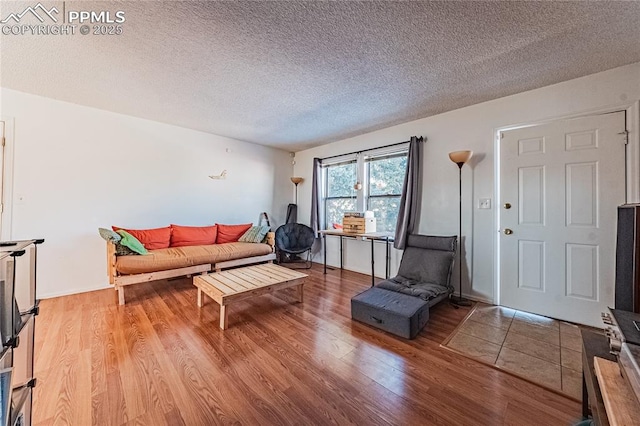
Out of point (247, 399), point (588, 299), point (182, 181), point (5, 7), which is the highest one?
point (5, 7)

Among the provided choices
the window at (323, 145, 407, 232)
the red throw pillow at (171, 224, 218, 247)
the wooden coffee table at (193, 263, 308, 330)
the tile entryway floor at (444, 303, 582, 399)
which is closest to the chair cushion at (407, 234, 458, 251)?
the window at (323, 145, 407, 232)

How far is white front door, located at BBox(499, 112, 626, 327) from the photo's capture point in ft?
7.44

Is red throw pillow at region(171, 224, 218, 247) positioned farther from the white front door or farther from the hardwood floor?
the white front door

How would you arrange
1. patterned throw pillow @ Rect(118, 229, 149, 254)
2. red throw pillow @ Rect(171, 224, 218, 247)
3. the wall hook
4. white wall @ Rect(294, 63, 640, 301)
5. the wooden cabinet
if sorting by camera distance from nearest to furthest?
the wooden cabinet < white wall @ Rect(294, 63, 640, 301) < patterned throw pillow @ Rect(118, 229, 149, 254) < red throw pillow @ Rect(171, 224, 218, 247) < the wall hook

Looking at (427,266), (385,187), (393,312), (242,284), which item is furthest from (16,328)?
(385,187)

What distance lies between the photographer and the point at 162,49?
198cm

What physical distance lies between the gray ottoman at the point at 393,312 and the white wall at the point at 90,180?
10.6 feet

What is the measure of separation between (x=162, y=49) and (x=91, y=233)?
2.72 meters

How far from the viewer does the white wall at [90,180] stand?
2854mm

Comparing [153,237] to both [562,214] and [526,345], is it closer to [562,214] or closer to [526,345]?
[526,345]

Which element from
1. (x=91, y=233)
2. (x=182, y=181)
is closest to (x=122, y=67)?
(x=182, y=181)

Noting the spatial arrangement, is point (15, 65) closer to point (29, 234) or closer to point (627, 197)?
point (29, 234)

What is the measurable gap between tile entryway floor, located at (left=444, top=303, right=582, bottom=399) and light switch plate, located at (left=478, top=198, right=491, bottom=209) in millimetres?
1185

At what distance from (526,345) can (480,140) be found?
222 cm
